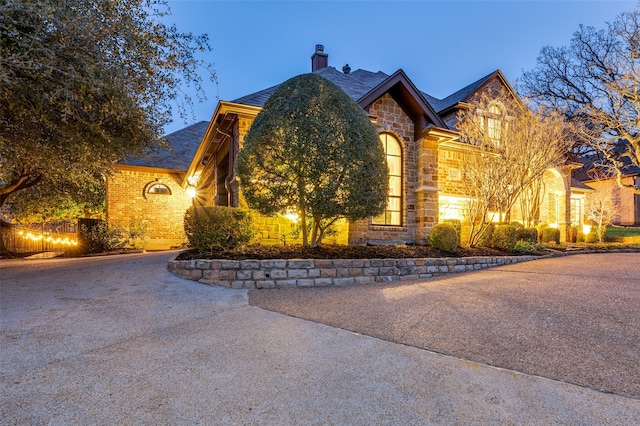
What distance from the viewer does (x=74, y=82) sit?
14.7ft

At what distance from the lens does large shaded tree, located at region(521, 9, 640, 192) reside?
42.9 feet

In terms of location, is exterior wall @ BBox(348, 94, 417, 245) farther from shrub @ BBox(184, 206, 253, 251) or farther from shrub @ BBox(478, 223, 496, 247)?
shrub @ BBox(184, 206, 253, 251)

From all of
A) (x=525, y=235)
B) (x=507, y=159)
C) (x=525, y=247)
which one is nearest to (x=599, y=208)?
(x=525, y=235)

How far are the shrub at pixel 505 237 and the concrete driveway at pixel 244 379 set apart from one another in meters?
7.62

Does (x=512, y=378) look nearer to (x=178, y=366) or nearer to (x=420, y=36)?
(x=178, y=366)

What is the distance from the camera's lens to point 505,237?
9141mm

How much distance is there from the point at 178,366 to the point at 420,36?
246 feet

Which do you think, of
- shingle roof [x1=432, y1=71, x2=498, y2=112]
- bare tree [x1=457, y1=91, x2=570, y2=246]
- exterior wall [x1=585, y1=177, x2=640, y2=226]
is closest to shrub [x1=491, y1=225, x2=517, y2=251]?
bare tree [x1=457, y1=91, x2=570, y2=246]

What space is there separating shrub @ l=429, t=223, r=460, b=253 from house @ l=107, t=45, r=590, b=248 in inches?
51.0

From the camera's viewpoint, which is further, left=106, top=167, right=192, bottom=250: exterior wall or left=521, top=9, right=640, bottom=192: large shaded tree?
left=106, top=167, right=192, bottom=250: exterior wall

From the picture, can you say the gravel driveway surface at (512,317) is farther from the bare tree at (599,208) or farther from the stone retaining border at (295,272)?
the bare tree at (599,208)

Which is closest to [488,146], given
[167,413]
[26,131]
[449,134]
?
[449,134]

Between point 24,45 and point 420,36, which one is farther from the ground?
point 420,36

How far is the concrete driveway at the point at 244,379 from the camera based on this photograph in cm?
197
